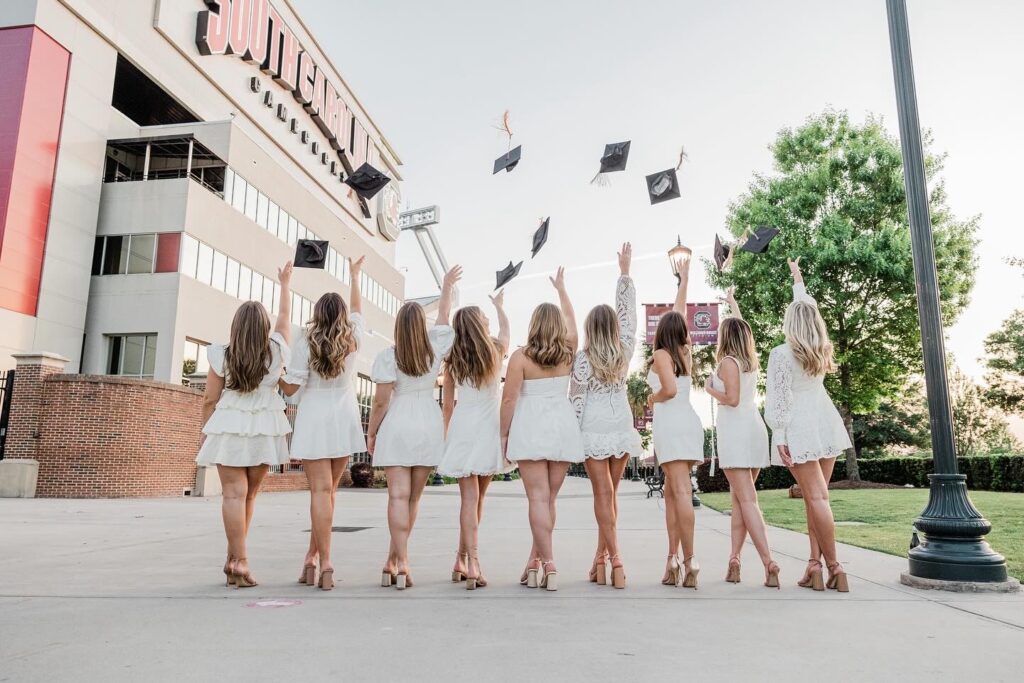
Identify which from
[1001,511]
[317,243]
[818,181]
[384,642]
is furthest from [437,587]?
[818,181]

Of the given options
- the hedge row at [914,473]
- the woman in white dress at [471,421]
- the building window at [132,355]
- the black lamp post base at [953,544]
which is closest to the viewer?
the black lamp post base at [953,544]

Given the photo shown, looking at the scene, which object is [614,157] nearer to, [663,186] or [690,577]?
[663,186]

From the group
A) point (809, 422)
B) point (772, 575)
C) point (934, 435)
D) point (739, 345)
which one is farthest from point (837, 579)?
point (739, 345)

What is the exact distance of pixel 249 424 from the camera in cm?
466

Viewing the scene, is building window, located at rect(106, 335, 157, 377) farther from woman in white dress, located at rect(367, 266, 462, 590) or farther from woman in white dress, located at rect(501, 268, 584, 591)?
woman in white dress, located at rect(501, 268, 584, 591)

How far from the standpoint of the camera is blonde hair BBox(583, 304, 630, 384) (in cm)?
491

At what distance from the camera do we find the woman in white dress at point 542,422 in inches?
181

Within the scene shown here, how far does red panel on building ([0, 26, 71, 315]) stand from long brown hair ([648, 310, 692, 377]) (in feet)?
71.1

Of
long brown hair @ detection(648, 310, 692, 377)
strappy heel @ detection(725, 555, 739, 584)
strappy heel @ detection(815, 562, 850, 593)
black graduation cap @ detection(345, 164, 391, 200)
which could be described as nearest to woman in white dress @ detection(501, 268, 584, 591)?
long brown hair @ detection(648, 310, 692, 377)

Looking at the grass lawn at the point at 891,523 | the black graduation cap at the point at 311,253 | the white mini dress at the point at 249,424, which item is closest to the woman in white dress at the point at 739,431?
the grass lawn at the point at 891,523

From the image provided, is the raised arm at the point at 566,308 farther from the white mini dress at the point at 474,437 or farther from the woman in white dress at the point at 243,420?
the woman in white dress at the point at 243,420

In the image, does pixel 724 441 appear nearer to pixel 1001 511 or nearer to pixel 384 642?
pixel 384 642

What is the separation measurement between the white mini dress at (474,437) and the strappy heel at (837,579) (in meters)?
2.38

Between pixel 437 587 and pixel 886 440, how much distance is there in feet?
198
